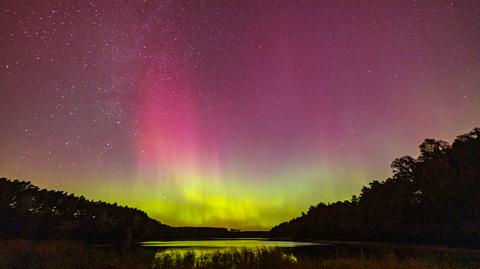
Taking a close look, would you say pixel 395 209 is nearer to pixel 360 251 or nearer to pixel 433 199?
pixel 433 199

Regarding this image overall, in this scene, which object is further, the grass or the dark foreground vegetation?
the dark foreground vegetation

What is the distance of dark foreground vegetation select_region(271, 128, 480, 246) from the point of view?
6191 centimetres

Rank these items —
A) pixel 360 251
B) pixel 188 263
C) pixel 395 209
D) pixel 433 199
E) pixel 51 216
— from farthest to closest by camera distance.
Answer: pixel 51 216 → pixel 395 209 → pixel 433 199 → pixel 360 251 → pixel 188 263

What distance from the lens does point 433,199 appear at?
2746 inches

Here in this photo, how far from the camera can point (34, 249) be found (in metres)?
25.7

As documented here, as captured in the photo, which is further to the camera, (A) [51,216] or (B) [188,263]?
(A) [51,216]

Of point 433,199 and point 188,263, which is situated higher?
point 433,199

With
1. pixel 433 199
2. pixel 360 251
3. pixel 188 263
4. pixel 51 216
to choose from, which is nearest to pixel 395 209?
pixel 433 199

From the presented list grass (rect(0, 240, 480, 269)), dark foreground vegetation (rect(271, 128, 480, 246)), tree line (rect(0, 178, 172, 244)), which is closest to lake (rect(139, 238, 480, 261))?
grass (rect(0, 240, 480, 269))

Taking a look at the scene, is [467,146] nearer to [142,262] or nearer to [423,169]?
[423,169]

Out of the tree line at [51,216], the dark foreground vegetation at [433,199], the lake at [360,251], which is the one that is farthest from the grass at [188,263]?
the tree line at [51,216]

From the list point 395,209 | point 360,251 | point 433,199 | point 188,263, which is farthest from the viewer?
point 395,209

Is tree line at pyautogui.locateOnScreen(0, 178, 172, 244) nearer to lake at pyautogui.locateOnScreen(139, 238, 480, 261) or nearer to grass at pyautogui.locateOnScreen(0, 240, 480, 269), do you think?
lake at pyautogui.locateOnScreen(139, 238, 480, 261)

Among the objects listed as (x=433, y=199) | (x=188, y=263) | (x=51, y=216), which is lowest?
(x=188, y=263)
